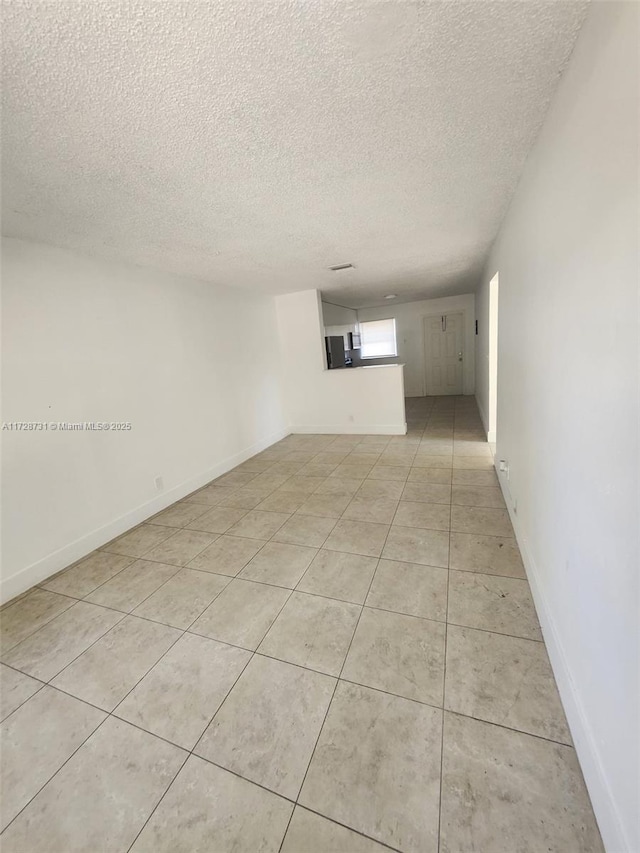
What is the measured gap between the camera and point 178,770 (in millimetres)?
1142

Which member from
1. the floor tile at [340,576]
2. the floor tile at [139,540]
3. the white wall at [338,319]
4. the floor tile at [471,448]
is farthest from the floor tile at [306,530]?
the white wall at [338,319]

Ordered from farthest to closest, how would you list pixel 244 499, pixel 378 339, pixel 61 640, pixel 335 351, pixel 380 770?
pixel 378 339, pixel 335 351, pixel 244 499, pixel 61 640, pixel 380 770

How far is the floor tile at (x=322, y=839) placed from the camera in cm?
92

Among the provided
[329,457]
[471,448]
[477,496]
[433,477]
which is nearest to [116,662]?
[477,496]

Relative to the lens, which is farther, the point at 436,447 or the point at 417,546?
the point at 436,447

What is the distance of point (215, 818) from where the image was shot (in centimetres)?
101

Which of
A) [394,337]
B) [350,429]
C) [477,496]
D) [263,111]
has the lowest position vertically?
[477,496]

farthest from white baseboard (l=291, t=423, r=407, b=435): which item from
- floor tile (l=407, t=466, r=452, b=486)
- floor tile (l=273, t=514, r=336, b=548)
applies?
floor tile (l=273, t=514, r=336, b=548)

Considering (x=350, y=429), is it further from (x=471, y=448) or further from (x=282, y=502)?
(x=282, y=502)

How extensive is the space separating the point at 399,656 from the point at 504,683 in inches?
16.6

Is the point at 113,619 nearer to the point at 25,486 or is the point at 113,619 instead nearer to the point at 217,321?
the point at 25,486

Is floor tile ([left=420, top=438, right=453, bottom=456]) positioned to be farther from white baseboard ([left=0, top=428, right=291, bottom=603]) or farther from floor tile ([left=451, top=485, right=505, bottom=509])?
white baseboard ([left=0, top=428, right=291, bottom=603])

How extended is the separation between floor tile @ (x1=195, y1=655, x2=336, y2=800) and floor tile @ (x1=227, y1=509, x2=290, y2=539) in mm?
1133

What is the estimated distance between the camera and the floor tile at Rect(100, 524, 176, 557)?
100 inches
